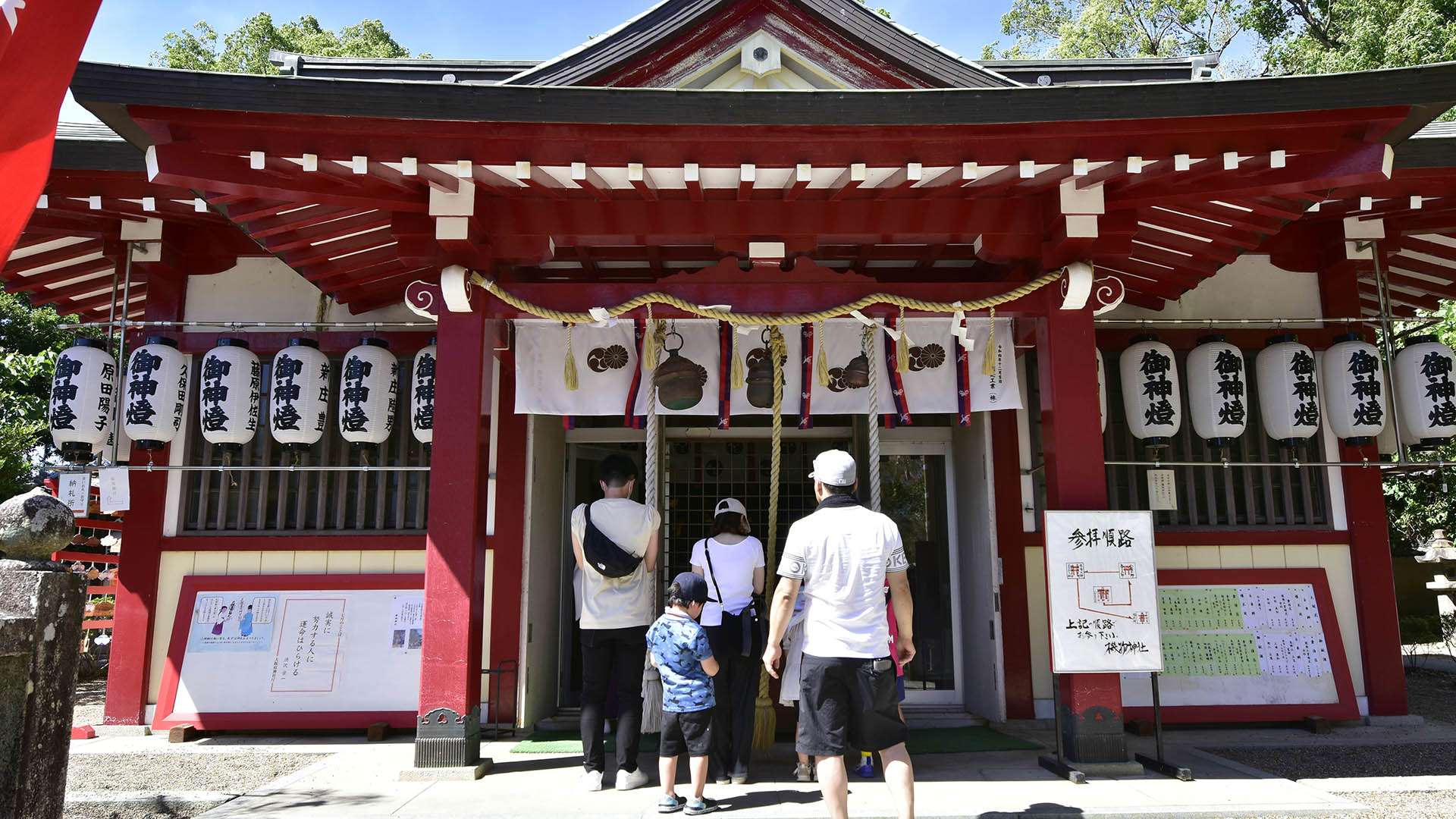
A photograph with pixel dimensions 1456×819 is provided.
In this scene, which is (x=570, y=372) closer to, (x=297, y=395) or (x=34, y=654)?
(x=297, y=395)

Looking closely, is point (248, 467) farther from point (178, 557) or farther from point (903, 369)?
point (903, 369)

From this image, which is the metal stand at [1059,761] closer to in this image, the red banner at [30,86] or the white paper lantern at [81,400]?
the red banner at [30,86]

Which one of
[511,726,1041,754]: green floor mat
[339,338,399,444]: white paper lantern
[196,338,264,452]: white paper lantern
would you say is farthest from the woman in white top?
[196,338,264,452]: white paper lantern

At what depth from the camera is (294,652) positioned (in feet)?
23.3

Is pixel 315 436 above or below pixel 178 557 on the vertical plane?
above

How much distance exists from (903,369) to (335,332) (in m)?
4.61

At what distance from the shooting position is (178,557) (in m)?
7.30

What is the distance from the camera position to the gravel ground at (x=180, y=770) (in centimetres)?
543

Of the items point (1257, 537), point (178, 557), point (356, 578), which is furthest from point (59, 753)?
point (1257, 537)

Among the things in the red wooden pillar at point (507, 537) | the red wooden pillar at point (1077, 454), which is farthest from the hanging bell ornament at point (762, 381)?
the red wooden pillar at point (507, 537)

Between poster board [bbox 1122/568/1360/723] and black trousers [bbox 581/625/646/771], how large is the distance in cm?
411

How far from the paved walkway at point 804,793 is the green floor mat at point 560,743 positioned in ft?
0.68

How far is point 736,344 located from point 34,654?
4.45 m

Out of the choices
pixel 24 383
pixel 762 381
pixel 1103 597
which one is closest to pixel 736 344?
pixel 762 381
